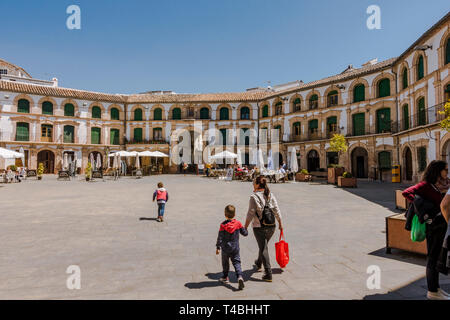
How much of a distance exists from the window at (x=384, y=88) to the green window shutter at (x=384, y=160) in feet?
15.5

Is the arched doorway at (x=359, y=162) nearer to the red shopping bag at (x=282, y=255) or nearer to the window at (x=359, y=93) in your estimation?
the window at (x=359, y=93)

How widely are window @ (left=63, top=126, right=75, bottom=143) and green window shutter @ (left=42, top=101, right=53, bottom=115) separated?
2275 millimetres

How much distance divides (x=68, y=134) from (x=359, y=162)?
30604 millimetres

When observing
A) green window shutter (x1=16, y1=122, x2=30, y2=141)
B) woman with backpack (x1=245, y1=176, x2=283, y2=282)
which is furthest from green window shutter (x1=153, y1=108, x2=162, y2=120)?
woman with backpack (x1=245, y1=176, x2=283, y2=282)

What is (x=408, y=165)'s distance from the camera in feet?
64.8

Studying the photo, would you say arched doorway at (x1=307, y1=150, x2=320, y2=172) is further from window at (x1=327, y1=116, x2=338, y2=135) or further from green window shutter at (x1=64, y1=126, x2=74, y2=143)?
green window shutter at (x1=64, y1=126, x2=74, y2=143)

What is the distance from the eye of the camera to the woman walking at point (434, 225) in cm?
292

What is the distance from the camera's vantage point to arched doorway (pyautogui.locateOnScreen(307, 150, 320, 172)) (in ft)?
89.7

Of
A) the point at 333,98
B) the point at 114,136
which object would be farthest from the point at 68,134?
the point at 333,98

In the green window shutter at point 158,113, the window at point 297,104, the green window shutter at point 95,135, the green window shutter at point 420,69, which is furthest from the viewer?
the green window shutter at point 158,113

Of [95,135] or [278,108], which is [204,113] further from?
[95,135]

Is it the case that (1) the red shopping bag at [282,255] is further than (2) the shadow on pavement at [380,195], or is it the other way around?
(2) the shadow on pavement at [380,195]

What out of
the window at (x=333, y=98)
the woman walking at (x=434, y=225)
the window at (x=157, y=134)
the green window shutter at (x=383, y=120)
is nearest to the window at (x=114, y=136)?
the window at (x=157, y=134)
